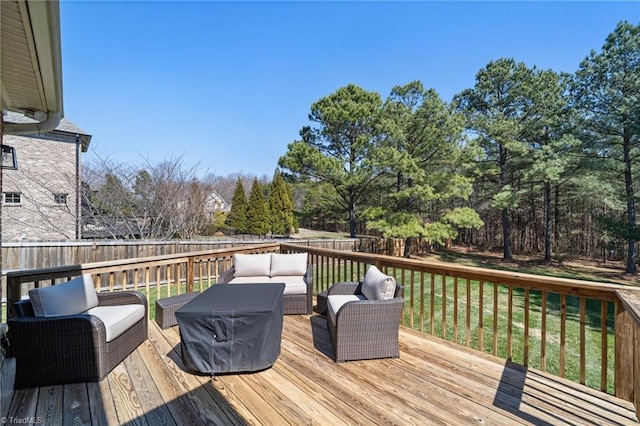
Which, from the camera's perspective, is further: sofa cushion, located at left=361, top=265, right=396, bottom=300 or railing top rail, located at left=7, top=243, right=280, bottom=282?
sofa cushion, located at left=361, top=265, right=396, bottom=300

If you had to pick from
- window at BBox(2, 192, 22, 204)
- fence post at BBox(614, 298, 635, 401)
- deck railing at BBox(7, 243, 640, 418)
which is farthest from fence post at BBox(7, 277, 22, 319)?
window at BBox(2, 192, 22, 204)

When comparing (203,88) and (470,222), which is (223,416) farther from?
(470,222)

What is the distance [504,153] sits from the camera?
1415 centimetres

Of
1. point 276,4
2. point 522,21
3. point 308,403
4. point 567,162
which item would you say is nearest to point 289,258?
point 308,403

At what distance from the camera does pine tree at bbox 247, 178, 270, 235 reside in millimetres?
20641

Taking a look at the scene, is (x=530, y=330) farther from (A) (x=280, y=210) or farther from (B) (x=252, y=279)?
(A) (x=280, y=210)

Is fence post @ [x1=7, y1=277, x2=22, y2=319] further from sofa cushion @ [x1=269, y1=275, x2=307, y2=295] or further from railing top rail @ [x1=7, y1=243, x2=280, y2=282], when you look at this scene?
sofa cushion @ [x1=269, y1=275, x2=307, y2=295]

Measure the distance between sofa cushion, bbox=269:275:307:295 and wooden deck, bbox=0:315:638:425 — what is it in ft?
4.15

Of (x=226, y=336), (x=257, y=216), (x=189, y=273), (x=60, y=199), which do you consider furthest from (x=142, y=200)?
(x=257, y=216)

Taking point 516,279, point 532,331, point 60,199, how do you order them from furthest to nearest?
1. point 60,199
2. point 532,331
3. point 516,279

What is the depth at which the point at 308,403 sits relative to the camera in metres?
2.19

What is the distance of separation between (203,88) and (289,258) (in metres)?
7.49

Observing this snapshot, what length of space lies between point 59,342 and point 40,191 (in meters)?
12.8

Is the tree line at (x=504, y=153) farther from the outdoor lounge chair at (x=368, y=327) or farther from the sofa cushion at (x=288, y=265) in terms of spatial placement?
the outdoor lounge chair at (x=368, y=327)
